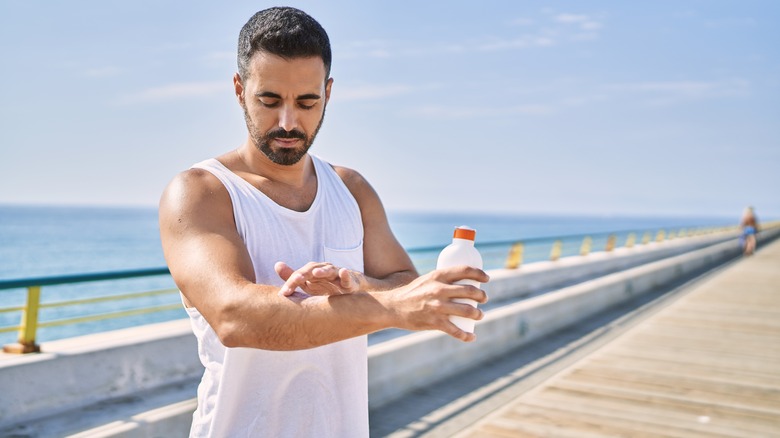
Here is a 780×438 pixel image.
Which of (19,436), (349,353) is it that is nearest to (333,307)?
(349,353)

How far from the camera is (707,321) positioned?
38.6ft

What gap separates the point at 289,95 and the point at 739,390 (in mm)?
6910

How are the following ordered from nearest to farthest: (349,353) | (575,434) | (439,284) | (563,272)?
(439,284)
(349,353)
(575,434)
(563,272)

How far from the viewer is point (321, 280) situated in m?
1.60

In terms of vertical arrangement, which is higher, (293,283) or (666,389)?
(293,283)

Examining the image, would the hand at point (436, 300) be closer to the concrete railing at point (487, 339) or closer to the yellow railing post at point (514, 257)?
the concrete railing at point (487, 339)

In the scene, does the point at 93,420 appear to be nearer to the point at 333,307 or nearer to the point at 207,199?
the point at 207,199

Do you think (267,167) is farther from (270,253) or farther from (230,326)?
(230,326)

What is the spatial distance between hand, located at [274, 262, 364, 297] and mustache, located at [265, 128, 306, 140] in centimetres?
48

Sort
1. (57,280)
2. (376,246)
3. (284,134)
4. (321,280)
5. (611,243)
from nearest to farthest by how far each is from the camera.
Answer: (321,280) < (284,134) < (376,246) < (57,280) < (611,243)

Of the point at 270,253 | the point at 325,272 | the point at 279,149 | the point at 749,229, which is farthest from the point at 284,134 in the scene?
the point at 749,229

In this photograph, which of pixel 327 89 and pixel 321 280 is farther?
pixel 327 89

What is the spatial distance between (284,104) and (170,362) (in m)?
3.94

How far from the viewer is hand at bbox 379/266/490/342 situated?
4.92 feet
